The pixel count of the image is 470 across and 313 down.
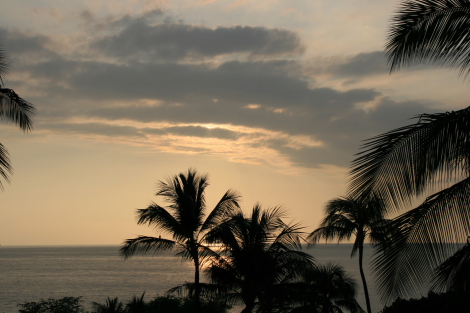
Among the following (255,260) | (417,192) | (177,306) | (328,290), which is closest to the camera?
(417,192)

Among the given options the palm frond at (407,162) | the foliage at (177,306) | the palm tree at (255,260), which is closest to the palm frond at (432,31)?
the palm frond at (407,162)

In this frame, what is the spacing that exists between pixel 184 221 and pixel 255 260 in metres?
3.40

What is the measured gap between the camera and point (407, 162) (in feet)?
18.3

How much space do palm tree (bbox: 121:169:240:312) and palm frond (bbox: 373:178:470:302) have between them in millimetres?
12407

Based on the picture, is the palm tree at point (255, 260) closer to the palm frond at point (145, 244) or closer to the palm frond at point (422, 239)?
the palm frond at point (145, 244)

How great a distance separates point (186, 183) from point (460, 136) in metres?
14.8

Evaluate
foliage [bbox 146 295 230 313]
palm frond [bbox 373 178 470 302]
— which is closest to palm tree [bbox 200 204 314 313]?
foliage [bbox 146 295 230 313]

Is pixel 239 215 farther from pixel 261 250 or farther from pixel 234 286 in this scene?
pixel 234 286

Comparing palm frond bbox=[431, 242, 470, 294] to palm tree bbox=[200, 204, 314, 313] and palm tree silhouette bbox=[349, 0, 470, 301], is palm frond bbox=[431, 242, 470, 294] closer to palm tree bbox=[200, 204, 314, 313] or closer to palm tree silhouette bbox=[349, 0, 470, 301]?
palm tree silhouette bbox=[349, 0, 470, 301]

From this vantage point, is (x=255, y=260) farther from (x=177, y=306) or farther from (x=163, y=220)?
(x=177, y=306)

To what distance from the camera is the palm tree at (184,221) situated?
1767cm

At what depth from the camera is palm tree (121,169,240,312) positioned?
58.0 feet

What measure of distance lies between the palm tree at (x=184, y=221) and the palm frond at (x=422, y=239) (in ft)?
40.7

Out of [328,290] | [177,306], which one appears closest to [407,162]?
[328,290]
